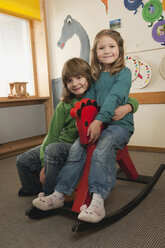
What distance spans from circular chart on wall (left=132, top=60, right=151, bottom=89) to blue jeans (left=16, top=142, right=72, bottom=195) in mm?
1486

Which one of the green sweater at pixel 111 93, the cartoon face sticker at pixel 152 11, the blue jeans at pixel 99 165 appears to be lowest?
the blue jeans at pixel 99 165

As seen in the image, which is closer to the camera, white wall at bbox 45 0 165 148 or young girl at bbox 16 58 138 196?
young girl at bbox 16 58 138 196

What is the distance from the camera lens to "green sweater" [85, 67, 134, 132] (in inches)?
45.6

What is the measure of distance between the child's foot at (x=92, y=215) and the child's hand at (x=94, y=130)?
1.07 ft

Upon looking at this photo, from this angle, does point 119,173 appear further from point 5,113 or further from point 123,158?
point 5,113

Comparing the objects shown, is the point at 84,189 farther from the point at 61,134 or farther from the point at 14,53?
the point at 14,53

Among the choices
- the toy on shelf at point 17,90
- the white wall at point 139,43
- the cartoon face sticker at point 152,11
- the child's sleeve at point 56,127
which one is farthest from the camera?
the toy on shelf at point 17,90

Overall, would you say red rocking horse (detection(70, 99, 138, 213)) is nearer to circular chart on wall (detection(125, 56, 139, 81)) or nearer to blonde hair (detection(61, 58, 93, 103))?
blonde hair (detection(61, 58, 93, 103))

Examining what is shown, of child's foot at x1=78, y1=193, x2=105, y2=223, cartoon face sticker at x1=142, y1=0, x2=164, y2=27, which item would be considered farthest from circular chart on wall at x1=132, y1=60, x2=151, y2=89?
child's foot at x1=78, y1=193, x2=105, y2=223

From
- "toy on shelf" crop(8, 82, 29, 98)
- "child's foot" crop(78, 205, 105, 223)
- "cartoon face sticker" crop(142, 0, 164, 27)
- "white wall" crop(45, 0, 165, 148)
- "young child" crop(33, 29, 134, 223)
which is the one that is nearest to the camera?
"child's foot" crop(78, 205, 105, 223)

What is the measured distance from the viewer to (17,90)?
292 cm

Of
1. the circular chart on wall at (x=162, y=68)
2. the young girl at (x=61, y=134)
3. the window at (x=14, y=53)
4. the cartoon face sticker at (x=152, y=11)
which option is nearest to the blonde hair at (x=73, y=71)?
the young girl at (x=61, y=134)

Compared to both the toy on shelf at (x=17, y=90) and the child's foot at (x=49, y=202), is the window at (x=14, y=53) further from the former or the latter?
the child's foot at (x=49, y=202)

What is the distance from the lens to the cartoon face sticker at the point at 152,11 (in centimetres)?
232
